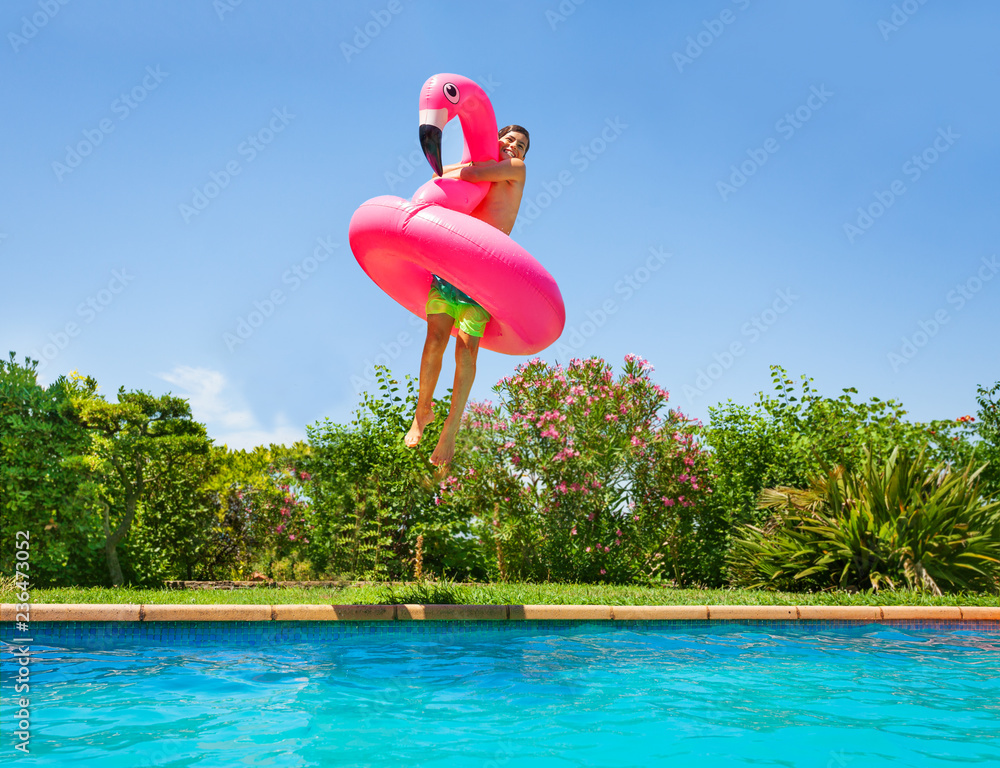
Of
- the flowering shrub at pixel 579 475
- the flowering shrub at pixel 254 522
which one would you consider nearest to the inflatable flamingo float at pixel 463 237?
the flowering shrub at pixel 579 475

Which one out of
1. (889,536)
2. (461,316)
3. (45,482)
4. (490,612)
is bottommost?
(490,612)

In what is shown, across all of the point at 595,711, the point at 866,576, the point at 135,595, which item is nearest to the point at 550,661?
the point at 595,711

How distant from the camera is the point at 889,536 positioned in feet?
24.9

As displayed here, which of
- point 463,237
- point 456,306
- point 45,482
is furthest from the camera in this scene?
point 45,482

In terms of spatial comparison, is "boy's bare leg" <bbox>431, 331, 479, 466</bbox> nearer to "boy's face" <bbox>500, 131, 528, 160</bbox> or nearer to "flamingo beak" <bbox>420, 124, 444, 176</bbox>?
"flamingo beak" <bbox>420, 124, 444, 176</bbox>

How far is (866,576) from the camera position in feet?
25.6

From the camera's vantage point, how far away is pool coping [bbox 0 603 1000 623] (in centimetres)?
500

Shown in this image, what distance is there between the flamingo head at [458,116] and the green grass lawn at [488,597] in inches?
143

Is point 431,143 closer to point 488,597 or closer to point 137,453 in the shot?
point 488,597

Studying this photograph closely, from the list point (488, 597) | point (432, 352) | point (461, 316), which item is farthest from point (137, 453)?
point (461, 316)

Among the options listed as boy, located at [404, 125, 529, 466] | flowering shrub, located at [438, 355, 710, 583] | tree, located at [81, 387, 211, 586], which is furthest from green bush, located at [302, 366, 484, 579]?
boy, located at [404, 125, 529, 466]

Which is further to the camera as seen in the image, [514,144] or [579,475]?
[579,475]

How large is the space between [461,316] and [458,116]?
119 cm

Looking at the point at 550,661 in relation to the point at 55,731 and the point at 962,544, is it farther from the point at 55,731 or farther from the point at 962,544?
the point at 962,544
